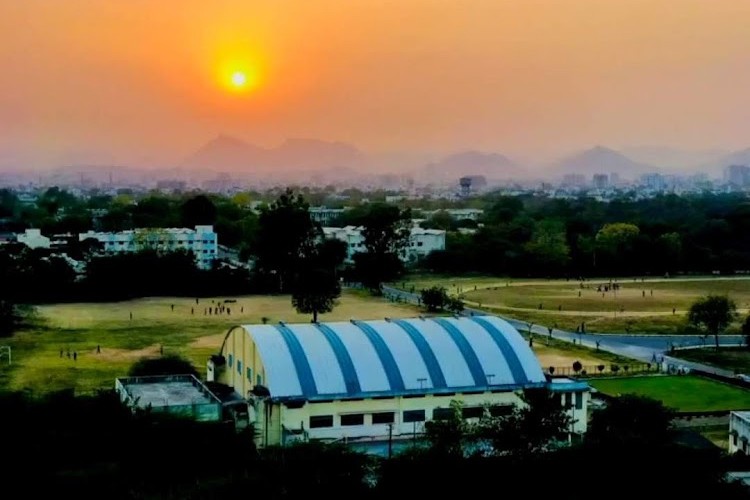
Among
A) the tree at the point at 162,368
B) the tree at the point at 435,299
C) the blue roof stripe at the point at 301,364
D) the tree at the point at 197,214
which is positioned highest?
the tree at the point at 197,214

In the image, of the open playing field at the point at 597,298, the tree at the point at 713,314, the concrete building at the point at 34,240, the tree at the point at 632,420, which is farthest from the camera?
the concrete building at the point at 34,240

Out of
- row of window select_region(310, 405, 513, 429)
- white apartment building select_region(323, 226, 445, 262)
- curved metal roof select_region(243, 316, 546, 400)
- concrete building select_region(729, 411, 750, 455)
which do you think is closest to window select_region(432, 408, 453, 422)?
row of window select_region(310, 405, 513, 429)

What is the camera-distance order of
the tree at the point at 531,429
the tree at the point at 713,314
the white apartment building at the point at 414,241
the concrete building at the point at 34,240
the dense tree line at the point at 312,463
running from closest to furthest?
the dense tree line at the point at 312,463 < the tree at the point at 531,429 < the tree at the point at 713,314 < the concrete building at the point at 34,240 < the white apartment building at the point at 414,241

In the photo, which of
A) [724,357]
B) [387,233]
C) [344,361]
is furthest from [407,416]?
[387,233]

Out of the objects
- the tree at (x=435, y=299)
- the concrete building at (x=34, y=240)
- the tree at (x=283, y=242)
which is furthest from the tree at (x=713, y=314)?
the concrete building at (x=34, y=240)

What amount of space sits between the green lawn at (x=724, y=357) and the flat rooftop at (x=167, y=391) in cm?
1445

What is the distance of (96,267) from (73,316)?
20.1 feet

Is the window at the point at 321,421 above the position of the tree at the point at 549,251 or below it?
below

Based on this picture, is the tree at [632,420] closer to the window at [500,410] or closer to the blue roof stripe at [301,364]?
the window at [500,410]

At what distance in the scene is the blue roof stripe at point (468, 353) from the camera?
1766 cm

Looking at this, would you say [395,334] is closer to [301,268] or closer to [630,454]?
[630,454]

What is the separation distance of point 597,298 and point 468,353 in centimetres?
2507

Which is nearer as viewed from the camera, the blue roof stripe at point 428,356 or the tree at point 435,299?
the blue roof stripe at point 428,356

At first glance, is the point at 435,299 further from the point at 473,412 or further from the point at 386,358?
the point at 473,412
